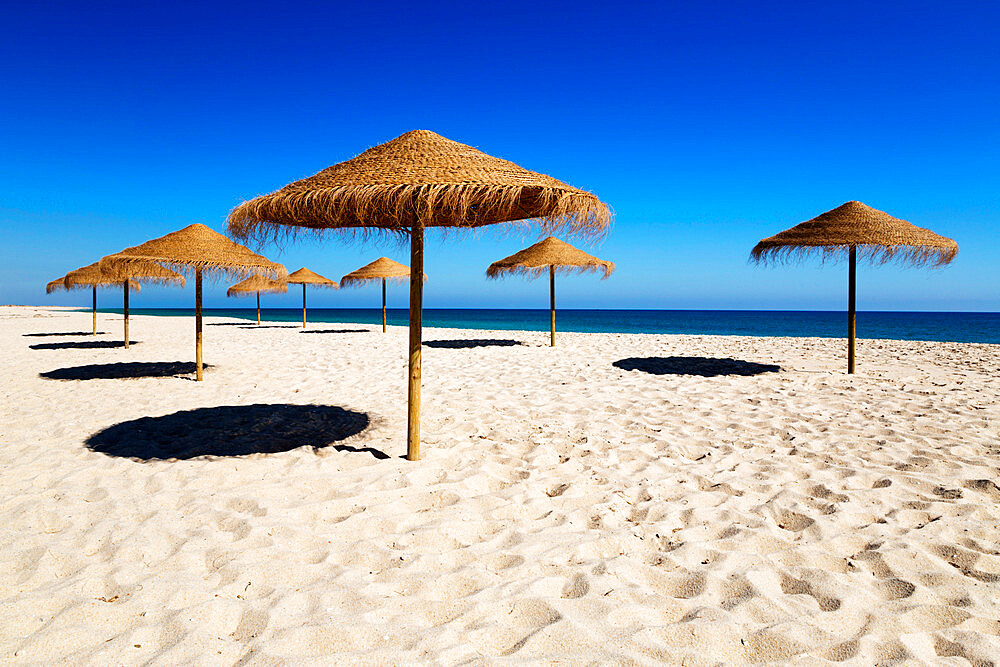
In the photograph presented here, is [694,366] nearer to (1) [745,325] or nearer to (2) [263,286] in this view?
(2) [263,286]

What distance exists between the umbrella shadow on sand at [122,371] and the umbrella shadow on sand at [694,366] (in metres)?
6.63

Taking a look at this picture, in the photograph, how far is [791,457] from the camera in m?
3.52

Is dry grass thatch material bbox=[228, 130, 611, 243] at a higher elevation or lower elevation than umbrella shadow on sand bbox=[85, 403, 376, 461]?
higher

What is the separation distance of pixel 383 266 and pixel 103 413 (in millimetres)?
13162

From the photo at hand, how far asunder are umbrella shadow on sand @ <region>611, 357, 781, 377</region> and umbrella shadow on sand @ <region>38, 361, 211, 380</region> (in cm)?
663

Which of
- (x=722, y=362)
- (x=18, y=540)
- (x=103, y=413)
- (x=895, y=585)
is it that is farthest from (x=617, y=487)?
(x=722, y=362)

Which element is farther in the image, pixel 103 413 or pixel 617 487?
pixel 103 413

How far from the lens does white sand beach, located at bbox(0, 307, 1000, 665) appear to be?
1703 mm

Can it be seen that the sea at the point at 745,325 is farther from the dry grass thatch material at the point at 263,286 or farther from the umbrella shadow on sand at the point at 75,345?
the umbrella shadow on sand at the point at 75,345

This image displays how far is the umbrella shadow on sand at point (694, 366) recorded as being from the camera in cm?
735

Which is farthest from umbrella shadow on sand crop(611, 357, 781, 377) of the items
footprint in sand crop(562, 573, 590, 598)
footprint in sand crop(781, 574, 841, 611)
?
footprint in sand crop(562, 573, 590, 598)

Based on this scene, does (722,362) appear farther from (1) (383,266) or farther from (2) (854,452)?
(1) (383,266)

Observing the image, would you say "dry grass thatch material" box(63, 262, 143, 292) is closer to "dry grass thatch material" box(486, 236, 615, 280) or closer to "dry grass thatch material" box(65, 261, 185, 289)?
"dry grass thatch material" box(65, 261, 185, 289)

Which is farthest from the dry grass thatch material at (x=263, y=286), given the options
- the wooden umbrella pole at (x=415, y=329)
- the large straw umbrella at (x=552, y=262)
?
the wooden umbrella pole at (x=415, y=329)
